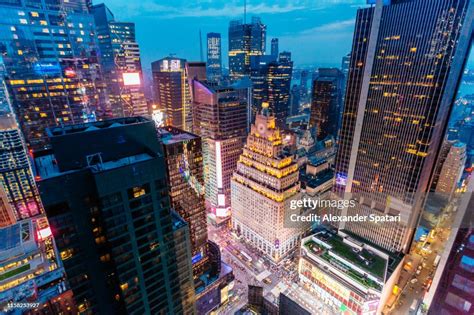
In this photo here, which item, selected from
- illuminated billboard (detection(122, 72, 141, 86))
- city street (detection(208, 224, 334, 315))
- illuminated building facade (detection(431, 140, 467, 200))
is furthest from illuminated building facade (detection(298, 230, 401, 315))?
illuminated billboard (detection(122, 72, 141, 86))

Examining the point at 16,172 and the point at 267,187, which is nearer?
the point at 267,187

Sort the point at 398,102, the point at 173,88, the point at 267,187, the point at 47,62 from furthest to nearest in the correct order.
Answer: the point at 173,88, the point at 267,187, the point at 47,62, the point at 398,102

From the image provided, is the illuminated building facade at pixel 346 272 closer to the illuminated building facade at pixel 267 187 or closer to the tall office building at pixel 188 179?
the illuminated building facade at pixel 267 187

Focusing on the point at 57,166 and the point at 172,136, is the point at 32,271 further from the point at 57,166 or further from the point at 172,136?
the point at 57,166

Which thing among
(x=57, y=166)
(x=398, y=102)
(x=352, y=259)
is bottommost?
(x=352, y=259)

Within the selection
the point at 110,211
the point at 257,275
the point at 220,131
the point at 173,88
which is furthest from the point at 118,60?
the point at 110,211

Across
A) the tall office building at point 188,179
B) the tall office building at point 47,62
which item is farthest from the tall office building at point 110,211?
the tall office building at point 47,62

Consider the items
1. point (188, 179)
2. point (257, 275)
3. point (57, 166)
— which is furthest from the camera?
point (257, 275)
